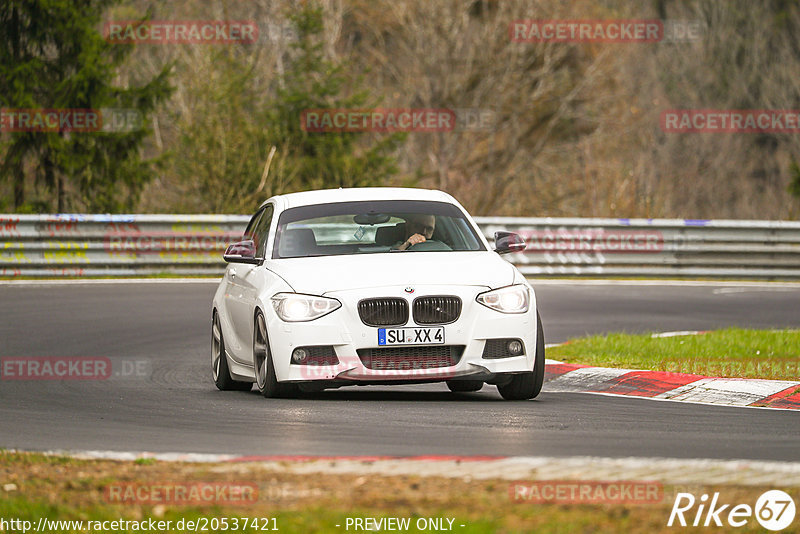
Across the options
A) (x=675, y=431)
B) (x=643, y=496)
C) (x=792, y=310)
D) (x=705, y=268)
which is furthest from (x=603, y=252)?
(x=643, y=496)

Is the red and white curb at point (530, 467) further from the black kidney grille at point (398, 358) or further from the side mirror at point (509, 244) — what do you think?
the side mirror at point (509, 244)

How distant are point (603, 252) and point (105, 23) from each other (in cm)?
1284

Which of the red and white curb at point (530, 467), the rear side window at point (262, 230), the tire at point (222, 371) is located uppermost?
the red and white curb at point (530, 467)

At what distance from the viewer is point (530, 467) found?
683cm

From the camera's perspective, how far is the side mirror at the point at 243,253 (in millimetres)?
11484

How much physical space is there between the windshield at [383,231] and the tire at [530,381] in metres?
1.09

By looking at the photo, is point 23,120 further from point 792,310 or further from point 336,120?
point 792,310

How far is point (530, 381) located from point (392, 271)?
1275 millimetres

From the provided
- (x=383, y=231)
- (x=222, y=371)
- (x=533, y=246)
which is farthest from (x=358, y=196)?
(x=533, y=246)

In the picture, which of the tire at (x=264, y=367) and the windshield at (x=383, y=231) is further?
the windshield at (x=383, y=231)
